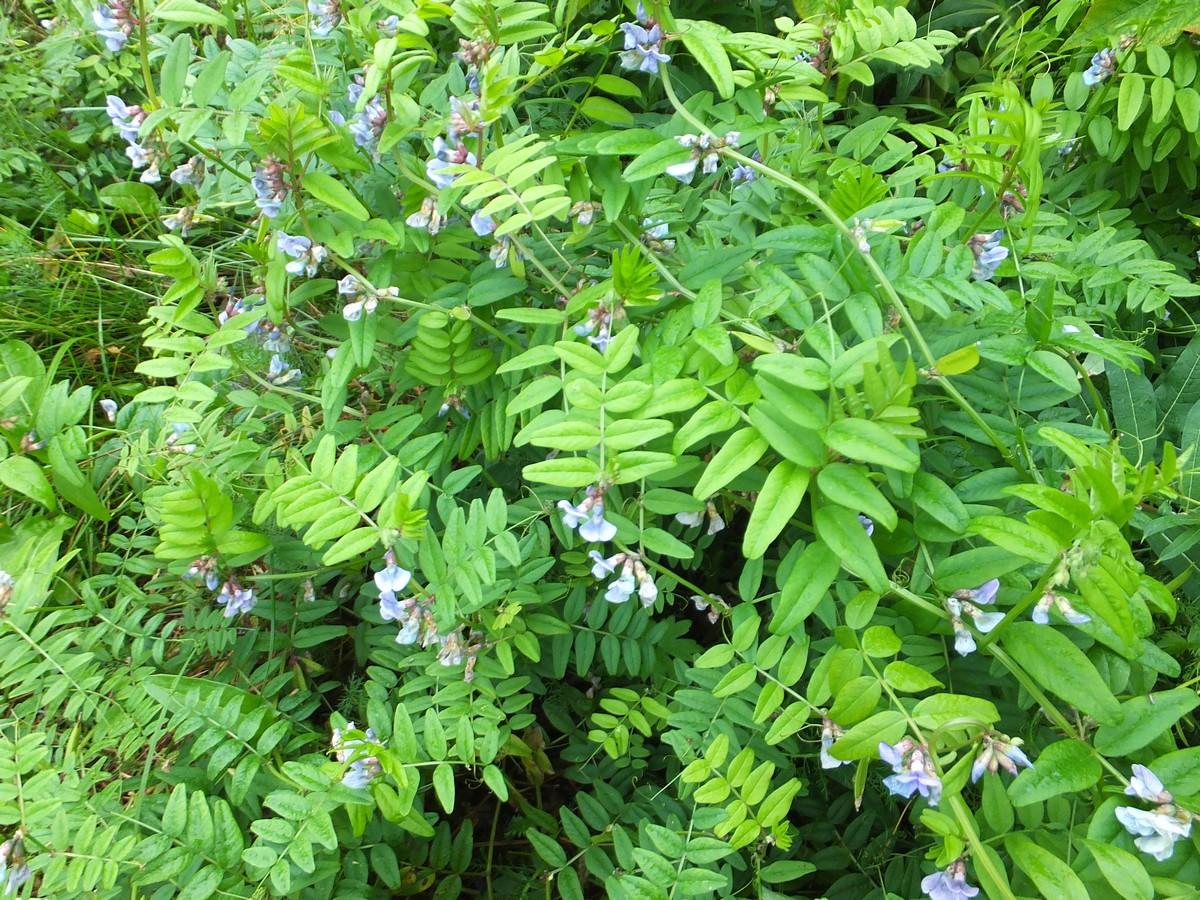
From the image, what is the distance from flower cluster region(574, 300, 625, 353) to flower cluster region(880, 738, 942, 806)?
2.85ft

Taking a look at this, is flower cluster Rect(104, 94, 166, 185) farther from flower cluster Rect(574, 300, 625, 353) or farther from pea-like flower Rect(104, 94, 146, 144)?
flower cluster Rect(574, 300, 625, 353)

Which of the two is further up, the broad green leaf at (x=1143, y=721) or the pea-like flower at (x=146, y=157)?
the pea-like flower at (x=146, y=157)

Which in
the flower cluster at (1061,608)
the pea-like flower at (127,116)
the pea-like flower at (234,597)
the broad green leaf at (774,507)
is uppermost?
the pea-like flower at (127,116)

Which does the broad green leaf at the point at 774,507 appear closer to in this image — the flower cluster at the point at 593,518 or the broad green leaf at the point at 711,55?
the flower cluster at the point at 593,518

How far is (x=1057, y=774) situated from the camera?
1.26m

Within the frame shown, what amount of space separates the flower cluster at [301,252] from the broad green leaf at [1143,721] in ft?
5.49

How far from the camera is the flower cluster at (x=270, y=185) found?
162 cm

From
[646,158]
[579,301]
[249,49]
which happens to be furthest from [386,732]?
[249,49]

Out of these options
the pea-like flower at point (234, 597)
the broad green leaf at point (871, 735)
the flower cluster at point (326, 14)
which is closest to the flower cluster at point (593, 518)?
the broad green leaf at point (871, 735)

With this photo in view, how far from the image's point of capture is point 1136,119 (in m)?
2.37

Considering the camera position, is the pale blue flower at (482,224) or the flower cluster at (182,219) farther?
the flower cluster at (182,219)

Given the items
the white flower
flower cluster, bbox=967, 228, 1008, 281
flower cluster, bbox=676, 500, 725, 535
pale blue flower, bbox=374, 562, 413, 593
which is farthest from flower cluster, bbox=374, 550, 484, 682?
flower cluster, bbox=967, 228, 1008, 281

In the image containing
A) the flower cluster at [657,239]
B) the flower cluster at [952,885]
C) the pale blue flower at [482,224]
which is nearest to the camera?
the flower cluster at [952,885]

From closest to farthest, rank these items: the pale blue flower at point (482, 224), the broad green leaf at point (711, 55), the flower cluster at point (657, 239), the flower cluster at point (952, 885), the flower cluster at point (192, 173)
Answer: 1. the flower cluster at point (952, 885)
2. the broad green leaf at point (711, 55)
3. the pale blue flower at point (482, 224)
4. the flower cluster at point (657, 239)
5. the flower cluster at point (192, 173)
